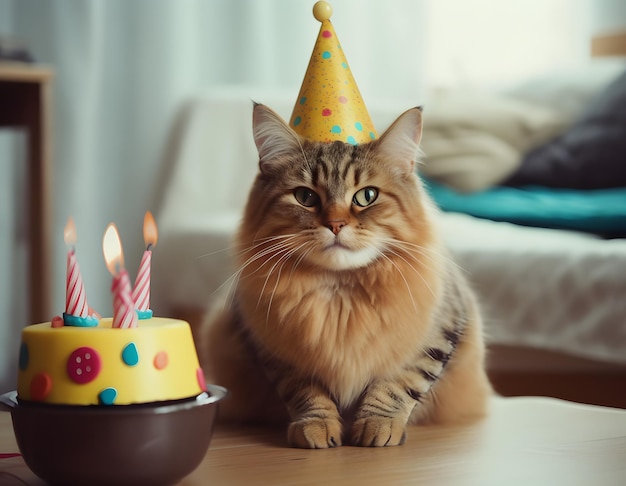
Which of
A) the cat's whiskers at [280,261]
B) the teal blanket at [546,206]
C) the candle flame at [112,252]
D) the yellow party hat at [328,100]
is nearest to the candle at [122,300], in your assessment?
the candle flame at [112,252]

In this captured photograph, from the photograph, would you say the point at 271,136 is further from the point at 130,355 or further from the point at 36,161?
the point at 36,161

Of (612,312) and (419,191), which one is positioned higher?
(419,191)

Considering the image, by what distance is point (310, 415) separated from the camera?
100 centimetres

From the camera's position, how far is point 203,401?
0.74 m

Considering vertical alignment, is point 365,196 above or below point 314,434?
above

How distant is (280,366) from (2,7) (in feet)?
7.81

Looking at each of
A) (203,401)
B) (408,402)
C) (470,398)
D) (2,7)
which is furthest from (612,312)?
(2,7)

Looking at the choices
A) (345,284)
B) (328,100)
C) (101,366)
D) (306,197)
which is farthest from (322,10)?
(101,366)

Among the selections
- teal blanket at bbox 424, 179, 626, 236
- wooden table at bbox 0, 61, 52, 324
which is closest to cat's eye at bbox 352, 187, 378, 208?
teal blanket at bbox 424, 179, 626, 236

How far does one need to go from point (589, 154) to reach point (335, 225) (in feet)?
5.13

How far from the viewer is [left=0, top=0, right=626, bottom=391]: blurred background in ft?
9.78

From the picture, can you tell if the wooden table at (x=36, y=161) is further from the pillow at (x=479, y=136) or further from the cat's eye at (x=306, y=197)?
the cat's eye at (x=306, y=197)

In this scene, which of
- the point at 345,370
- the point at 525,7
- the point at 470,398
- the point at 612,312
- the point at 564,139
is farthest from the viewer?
the point at 525,7

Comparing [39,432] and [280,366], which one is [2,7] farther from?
[39,432]
